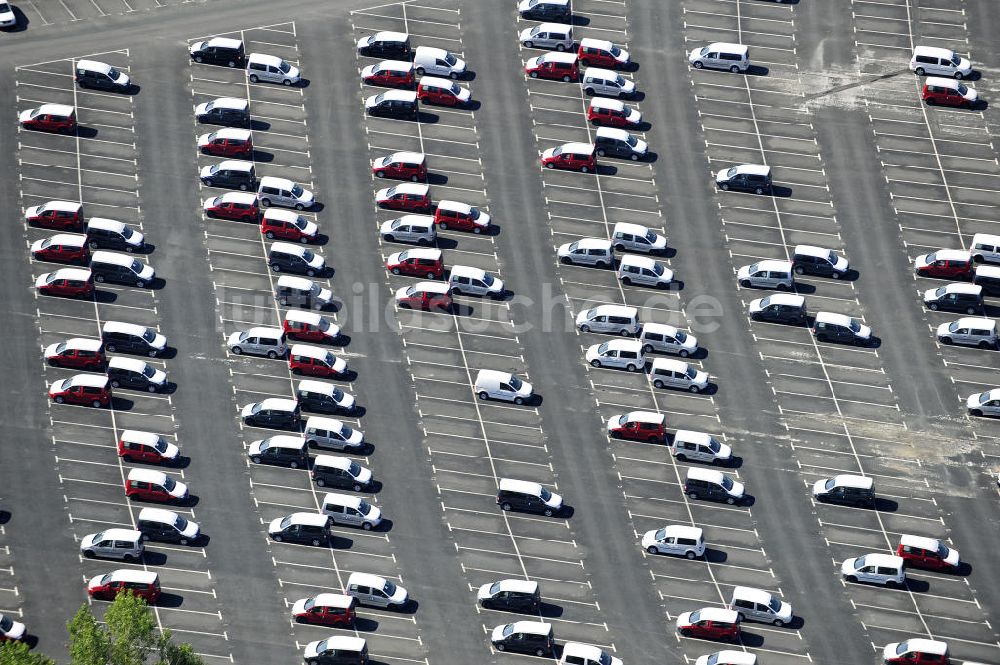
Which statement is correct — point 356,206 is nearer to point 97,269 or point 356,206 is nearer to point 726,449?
point 97,269

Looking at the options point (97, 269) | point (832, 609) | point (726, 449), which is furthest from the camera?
point (97, 269)

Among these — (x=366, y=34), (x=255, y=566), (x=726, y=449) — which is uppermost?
(x=366, y=34)

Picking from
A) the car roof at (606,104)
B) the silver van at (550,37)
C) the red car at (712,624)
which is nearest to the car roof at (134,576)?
the red car at (712,624)

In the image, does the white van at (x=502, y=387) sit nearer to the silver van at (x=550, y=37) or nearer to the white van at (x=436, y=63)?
the white van at (x=436, y=63)

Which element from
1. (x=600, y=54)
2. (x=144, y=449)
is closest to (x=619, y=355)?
(x=600, y=54)

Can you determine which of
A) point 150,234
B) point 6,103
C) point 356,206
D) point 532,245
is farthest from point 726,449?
point 6,103

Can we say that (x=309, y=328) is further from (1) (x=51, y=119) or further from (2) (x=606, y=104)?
(2) (x=606, y=104)
